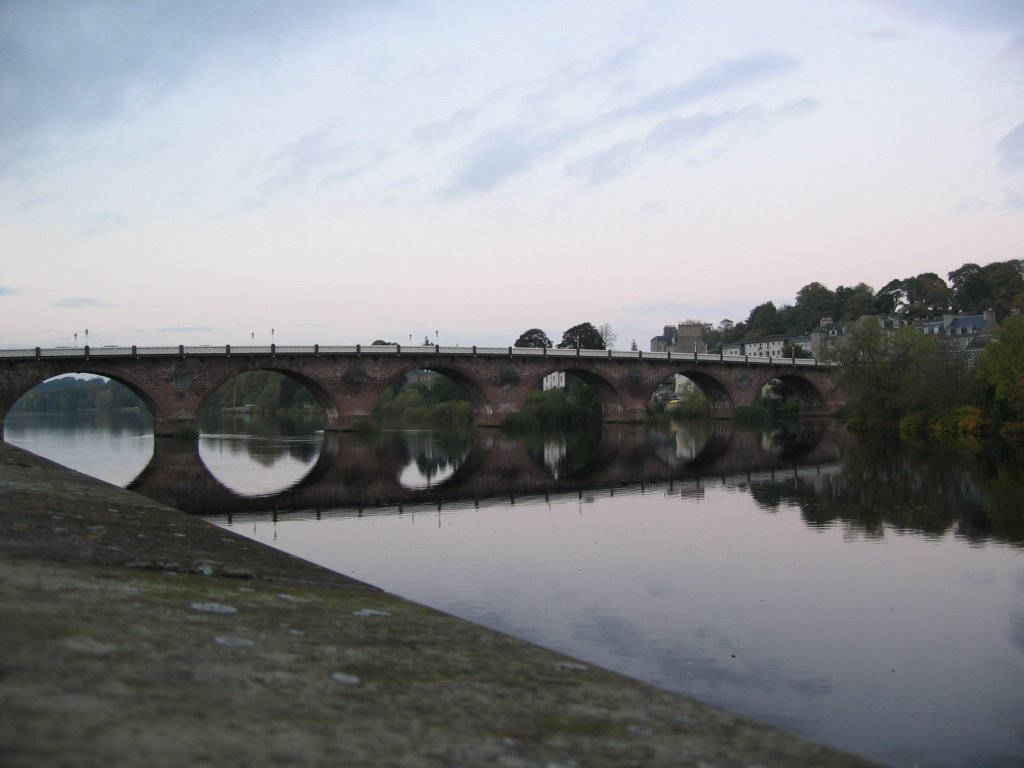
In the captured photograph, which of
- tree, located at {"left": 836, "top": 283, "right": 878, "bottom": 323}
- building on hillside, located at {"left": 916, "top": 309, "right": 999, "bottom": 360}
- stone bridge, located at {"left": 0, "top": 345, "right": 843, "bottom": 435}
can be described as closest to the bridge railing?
stone bridge, located at {"left": 0, "top": 345, "right": 843, "bottom": 435}

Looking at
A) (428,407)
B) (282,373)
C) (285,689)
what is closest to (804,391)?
(428,407)

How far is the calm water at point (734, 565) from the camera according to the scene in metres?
9.22

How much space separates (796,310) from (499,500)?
136m

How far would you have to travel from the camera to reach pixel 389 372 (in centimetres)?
6075

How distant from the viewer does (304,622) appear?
7434mm

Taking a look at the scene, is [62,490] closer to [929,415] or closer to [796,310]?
[929,415]

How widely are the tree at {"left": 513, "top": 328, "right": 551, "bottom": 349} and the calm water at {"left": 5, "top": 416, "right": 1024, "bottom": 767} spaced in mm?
71159

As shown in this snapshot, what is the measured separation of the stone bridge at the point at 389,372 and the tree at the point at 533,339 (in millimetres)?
30926

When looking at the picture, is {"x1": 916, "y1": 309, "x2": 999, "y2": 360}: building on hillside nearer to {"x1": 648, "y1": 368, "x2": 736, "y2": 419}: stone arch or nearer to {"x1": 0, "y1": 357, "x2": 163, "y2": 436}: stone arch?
{"x1": 648, "y1": 368, "x2": 736, "y2": 419}: stone arch

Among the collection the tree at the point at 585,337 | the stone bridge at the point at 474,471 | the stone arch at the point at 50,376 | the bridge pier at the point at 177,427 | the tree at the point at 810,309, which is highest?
the tree at the point at 810,309

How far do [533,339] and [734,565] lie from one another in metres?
94.6

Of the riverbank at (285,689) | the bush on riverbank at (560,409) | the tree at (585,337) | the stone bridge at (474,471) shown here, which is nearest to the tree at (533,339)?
the tree at (585,337)

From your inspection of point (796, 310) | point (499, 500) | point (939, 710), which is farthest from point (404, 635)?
point (796, 310)

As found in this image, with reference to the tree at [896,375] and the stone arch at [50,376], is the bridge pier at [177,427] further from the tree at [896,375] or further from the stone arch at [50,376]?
the tree at [896,375]
